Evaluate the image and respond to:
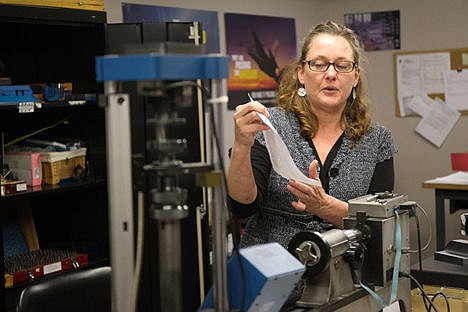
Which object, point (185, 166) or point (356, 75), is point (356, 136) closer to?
point (356, 75)

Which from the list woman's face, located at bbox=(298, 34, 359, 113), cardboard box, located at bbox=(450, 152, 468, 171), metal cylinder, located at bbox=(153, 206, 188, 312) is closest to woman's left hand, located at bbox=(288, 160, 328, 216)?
woman's face, located at bbox=(298, 34, 359, 113)

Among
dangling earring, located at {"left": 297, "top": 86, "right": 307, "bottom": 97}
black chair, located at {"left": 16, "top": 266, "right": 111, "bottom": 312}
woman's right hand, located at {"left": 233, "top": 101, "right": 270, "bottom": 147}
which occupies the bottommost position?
black chair, located at {"left": 16, "top": 266, "right": 111, "bottom": 312}

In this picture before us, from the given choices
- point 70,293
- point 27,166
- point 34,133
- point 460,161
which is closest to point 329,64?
point 70,293

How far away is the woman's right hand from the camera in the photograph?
1750 mm

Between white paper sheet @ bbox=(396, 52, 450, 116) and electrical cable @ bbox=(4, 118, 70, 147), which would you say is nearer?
electrical cable @ bbox=(4, 118, 70, 147)

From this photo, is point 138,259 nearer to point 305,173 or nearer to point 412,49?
point 305,173

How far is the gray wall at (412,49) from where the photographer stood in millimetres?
5211

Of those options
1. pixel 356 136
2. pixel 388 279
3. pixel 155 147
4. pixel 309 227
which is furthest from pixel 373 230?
pixel 155 147

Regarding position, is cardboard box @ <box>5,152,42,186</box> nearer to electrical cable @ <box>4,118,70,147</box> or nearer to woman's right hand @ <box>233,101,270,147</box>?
electrical cable @ <box>4,118,70,147</box>

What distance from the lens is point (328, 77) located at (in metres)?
2.23

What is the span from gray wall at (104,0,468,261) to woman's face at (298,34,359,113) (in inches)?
107

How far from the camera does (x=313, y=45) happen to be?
7.57 feet

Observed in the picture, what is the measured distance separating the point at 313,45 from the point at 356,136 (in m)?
0.32

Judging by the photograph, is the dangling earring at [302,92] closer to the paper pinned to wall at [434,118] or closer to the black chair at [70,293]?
the black chair at [70,293]
